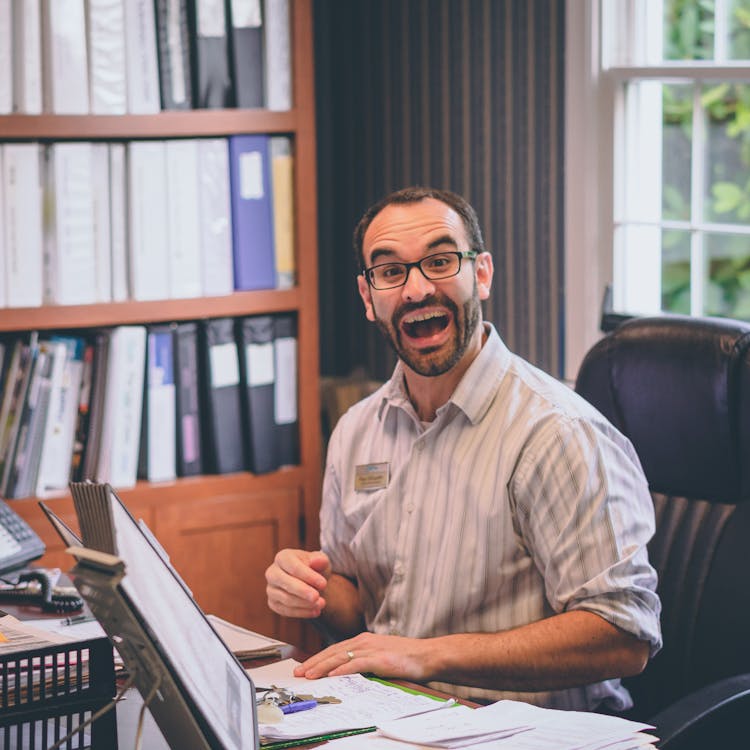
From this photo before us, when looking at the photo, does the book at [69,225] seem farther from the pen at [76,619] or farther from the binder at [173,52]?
the pen at [76,619]

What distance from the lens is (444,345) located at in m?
1.93

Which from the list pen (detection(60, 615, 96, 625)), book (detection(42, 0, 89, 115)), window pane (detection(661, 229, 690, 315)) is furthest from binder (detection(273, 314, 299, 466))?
pen (detection(60, 615, 96, 625))

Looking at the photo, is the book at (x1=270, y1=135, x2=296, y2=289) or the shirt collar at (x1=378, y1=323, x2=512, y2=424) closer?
the shirt collar at (x1=378, y1=323, x2=512, y2=424)

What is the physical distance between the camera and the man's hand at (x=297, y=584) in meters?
1.80

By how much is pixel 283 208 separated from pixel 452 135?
1.62ft

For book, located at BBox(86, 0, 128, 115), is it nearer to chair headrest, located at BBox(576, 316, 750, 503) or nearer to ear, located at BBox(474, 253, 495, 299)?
ear, located at BBox(474, 253, 495, 299)

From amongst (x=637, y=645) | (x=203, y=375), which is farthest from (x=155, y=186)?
(x=637, y=645)

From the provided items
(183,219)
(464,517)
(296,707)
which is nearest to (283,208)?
(183,219)

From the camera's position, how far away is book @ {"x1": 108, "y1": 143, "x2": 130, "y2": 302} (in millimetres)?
2941

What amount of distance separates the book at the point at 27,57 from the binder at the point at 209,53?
363 mm

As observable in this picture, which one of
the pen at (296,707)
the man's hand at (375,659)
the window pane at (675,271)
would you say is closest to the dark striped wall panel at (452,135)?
the window pane at (675,271)

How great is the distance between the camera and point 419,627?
1.87 m

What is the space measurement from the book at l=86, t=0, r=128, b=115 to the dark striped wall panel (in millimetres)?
835

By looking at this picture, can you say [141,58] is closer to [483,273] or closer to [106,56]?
[106,56]
